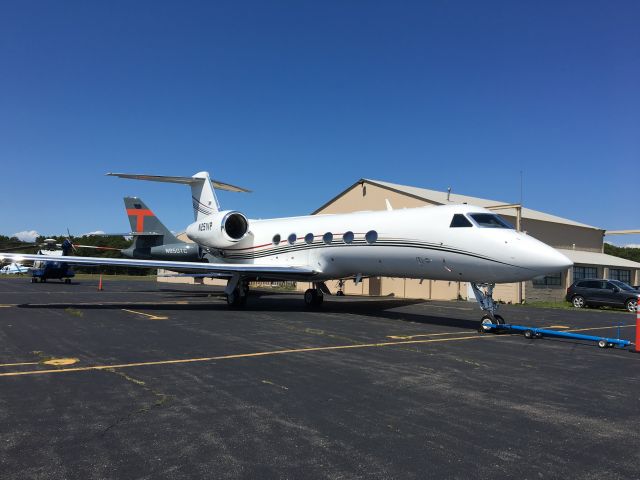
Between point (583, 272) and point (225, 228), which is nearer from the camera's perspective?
point (225, 228)

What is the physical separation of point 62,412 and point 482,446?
4.20m

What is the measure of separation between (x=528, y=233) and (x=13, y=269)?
213ft

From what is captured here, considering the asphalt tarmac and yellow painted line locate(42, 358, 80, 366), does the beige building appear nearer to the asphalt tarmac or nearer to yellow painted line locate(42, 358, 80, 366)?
the asphalt tarmac

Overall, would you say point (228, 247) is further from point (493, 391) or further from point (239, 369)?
point (493, 391)

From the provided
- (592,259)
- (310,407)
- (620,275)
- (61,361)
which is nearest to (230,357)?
(61,361)

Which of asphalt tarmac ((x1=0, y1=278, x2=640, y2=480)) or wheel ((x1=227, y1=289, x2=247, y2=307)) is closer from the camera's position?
asphalt tarmac ((x1=0, y1=278, x2=640, y2=480))

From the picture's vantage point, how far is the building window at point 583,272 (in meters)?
30.9

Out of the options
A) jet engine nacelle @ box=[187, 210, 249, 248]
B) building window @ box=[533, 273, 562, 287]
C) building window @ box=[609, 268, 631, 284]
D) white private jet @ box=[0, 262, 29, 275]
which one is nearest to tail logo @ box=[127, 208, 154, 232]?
jet engine nacelle @ box=[187, 210, 249, 248]

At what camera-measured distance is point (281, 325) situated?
497 inches

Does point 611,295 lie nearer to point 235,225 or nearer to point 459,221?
point 459,221

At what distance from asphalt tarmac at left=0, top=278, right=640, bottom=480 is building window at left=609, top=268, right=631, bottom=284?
1088 inches

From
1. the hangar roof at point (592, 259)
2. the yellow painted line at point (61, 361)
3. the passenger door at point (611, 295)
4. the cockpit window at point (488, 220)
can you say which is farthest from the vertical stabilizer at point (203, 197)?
the hangar roof at point (592, 259)

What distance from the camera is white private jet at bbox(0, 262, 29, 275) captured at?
62.4 meters

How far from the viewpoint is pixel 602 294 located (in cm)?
2372
